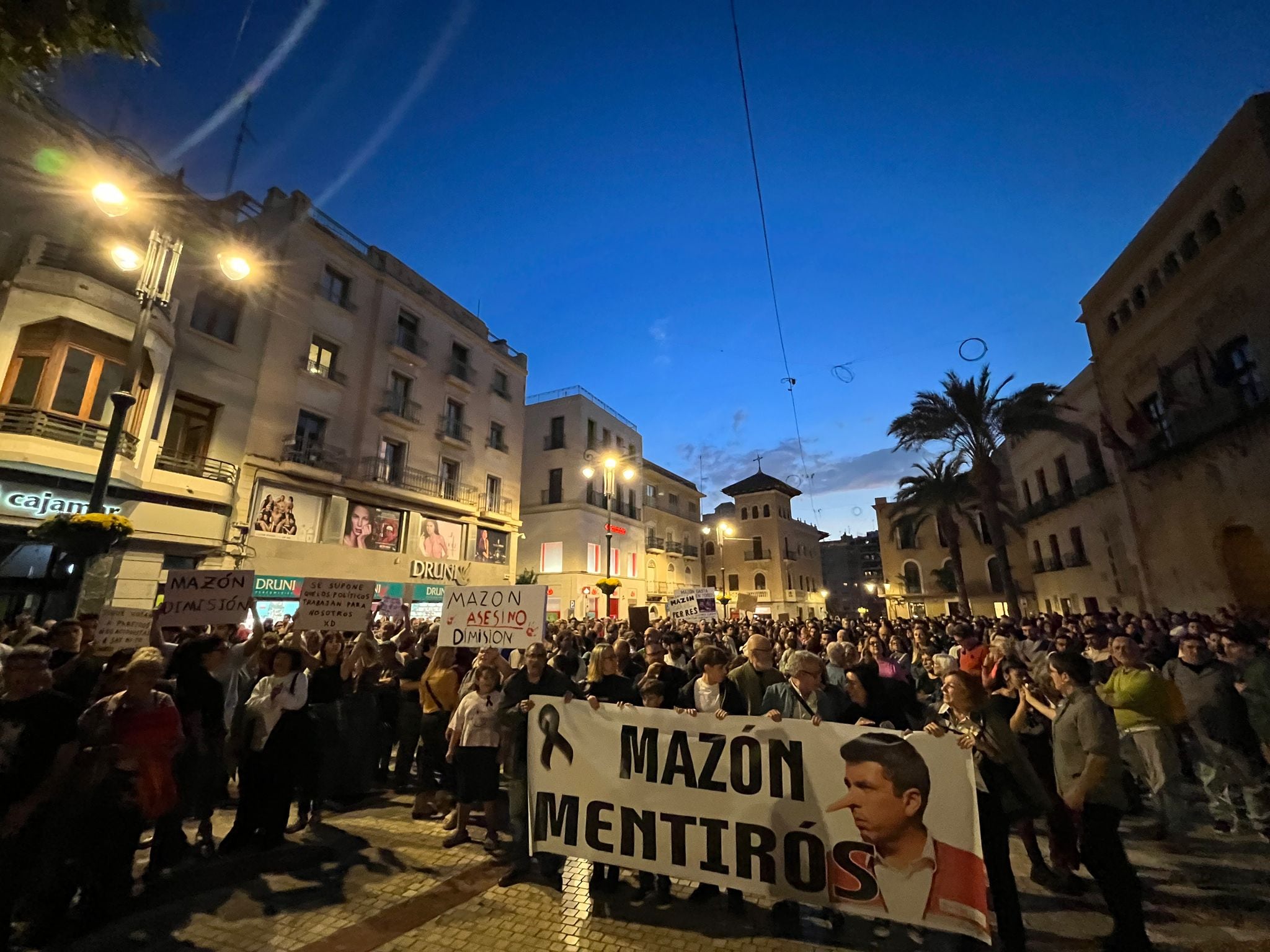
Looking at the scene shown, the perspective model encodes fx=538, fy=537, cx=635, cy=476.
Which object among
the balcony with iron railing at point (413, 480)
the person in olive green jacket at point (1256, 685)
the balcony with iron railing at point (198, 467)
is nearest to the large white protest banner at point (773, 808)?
the person in olive green jacket at point (1256, 685)

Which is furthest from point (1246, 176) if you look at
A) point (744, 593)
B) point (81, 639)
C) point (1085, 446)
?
point (744, 593)

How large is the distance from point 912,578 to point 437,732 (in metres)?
44.3

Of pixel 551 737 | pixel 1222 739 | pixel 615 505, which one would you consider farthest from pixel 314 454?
pixel 1222 739

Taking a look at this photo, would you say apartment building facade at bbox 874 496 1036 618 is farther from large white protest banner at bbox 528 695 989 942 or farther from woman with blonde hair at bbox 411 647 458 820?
large white protest banner at bbox 528 695 989 942

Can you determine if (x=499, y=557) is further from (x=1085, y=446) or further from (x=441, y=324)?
(x=1085, y=446)

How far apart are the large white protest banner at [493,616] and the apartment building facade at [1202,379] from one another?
17649 mm

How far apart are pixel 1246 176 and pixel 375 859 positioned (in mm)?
22774

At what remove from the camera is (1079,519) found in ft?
76.0

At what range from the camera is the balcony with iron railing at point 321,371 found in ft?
60.6

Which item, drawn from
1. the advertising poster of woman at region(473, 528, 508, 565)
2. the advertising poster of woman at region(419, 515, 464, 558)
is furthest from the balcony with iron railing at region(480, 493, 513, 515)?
the advertising poster of woman at region(419, 515, 464, 558)

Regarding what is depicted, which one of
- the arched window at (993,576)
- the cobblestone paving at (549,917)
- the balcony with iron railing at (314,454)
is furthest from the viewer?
the arched window at (993,576)

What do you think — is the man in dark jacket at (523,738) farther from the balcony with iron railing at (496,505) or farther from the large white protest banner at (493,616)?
the balcony with iron railing at (496,505)

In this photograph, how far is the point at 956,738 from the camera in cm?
359

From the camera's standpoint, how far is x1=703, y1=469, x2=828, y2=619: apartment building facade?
48.9 meters
